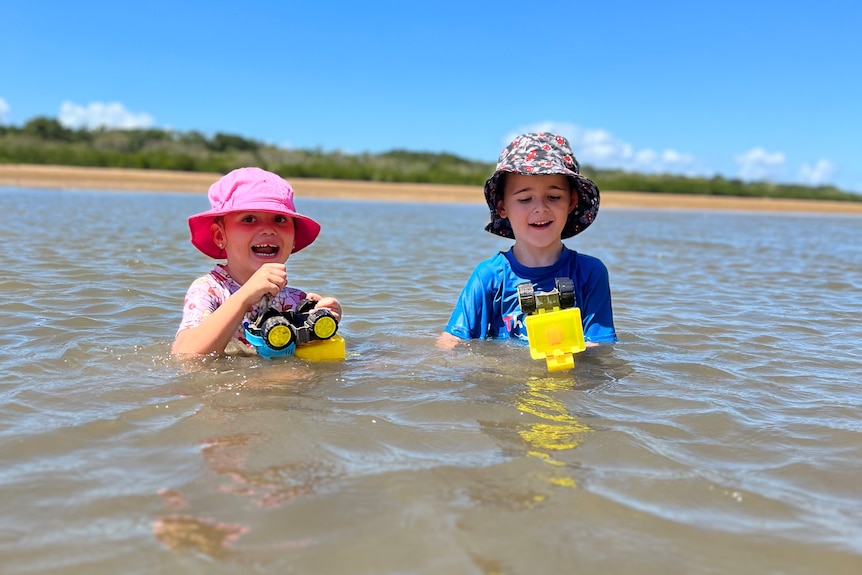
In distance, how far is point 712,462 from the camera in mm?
2535

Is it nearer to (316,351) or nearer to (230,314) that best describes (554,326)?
(316,351)

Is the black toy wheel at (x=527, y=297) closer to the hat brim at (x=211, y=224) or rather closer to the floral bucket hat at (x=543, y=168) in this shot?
the floral bucket hat at (x=543, y=168)

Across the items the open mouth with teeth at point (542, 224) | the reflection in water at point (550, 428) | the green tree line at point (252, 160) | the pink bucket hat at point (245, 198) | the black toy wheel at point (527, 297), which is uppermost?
the green tree line at point (252, 160)

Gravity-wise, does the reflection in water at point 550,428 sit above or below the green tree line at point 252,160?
below

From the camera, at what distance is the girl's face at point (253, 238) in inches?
148

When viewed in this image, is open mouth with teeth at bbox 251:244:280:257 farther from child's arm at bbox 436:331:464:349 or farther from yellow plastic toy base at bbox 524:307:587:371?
yellow plastic toy base at bbox 524:307:587:371

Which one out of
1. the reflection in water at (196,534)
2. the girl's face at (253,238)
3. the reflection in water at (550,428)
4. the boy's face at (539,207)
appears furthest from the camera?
the boy's face at (539,207)

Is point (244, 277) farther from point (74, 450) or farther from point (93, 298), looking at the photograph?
point (93, 298)

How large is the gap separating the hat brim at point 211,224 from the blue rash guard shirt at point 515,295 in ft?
3.19

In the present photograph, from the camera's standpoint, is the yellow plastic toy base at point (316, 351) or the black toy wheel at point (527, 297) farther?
the yellow plastic toy base at point (316, 351)

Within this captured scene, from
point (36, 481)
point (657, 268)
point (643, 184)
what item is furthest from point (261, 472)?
point (643, 184)

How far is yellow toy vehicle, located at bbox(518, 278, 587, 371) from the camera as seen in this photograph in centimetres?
355

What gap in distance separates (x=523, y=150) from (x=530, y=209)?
0.33 metres

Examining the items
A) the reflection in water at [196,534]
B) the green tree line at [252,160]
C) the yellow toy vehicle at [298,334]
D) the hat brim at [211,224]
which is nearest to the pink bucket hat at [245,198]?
the hat brim at [211,224]
